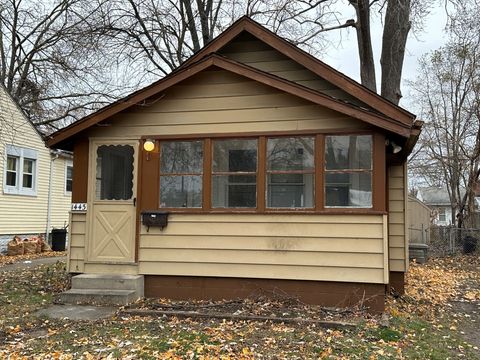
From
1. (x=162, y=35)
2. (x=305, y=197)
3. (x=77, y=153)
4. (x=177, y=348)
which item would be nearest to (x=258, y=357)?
(x=177, y=348)

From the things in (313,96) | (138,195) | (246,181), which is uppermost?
(313,96)

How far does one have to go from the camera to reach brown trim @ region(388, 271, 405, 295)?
845 centimetres

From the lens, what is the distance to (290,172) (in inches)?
300

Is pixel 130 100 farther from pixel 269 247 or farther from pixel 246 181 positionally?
pixel 269 247

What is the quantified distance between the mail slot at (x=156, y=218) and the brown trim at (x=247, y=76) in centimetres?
183

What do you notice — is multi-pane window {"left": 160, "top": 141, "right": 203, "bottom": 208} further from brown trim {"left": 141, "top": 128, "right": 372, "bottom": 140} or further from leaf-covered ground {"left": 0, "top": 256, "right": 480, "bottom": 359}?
leaf-covered ground {"left": 0, "top": 256, "right": 480, "bottom": 359}

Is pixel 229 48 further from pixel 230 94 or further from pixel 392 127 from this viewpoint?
pixel 392 127

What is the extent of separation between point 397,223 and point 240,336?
3970mm

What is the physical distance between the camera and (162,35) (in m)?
18.5

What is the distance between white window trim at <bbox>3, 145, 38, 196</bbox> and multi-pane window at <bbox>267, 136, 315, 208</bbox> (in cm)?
1242

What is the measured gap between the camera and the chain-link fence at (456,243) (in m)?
16.7

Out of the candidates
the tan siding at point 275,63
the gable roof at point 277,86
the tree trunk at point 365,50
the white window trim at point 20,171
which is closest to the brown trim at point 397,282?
the gable roof at point 277,86

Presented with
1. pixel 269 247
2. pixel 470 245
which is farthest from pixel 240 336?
pixel 470 245

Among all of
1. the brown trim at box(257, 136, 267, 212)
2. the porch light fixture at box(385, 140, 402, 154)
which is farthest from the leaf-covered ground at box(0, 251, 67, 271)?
the porch light fixture at box(385, 140, 402, 154)
